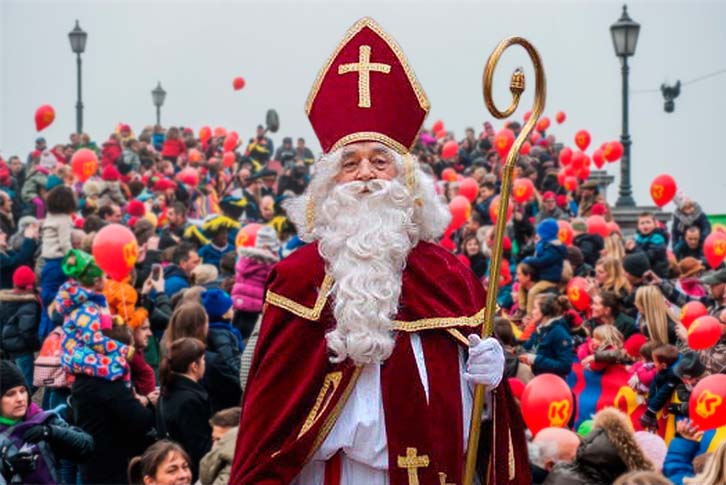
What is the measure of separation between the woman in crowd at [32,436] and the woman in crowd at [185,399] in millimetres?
854

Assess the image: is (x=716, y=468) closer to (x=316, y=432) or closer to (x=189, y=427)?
(x=316, y=432)

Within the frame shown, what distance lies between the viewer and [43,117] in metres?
23.8

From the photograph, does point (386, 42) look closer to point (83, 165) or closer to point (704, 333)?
point (704, 333)

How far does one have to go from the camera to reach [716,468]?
22.1ft

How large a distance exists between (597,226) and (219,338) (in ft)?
26.1

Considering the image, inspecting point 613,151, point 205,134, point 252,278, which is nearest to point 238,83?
point 205,134

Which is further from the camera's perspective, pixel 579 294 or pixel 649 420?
pixel 579 294

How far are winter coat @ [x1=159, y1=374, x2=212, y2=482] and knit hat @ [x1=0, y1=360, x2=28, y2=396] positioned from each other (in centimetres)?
113

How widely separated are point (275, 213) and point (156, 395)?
11.0 metres

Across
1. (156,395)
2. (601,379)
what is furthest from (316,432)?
(601,379)

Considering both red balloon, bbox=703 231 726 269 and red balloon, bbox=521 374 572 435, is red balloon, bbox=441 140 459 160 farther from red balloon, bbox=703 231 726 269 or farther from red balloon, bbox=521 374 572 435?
red balloon, bbox=521 374 572 435

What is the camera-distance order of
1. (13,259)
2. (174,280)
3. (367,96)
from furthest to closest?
(13,259), (174,280), (367,96)

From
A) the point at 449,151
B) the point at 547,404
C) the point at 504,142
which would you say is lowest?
the point at 547,404

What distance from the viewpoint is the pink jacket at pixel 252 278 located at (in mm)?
12133
